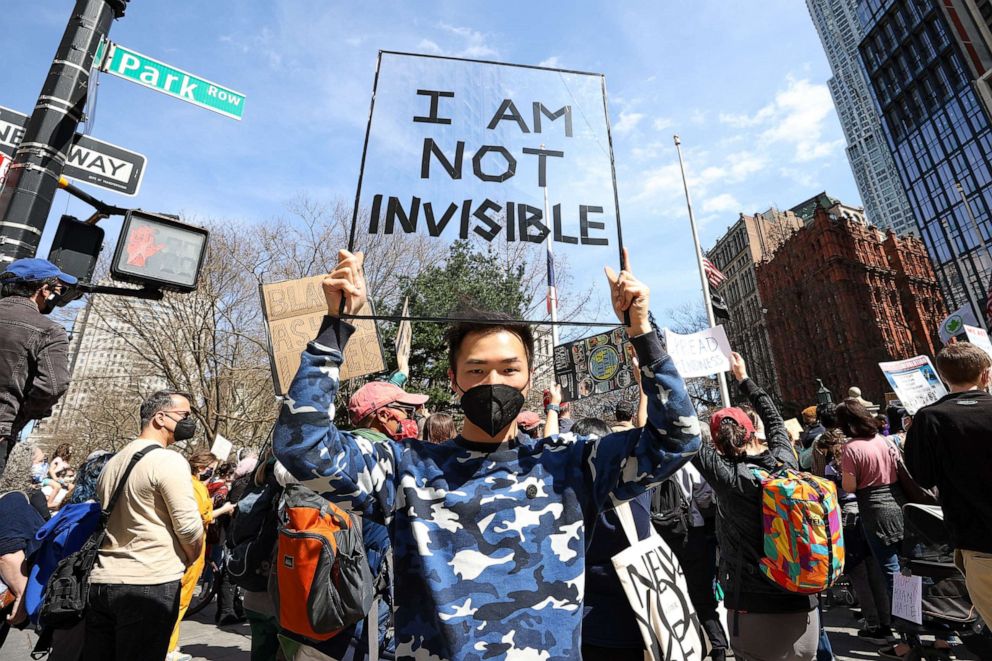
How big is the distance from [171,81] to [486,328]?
430 centimetres

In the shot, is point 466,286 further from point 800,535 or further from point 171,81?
point 171,81

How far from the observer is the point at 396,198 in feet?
7.30

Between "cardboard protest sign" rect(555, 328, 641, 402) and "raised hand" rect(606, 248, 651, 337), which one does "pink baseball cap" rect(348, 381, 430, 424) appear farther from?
"cardboard protest sign" rect(555, 328, 641, 402)

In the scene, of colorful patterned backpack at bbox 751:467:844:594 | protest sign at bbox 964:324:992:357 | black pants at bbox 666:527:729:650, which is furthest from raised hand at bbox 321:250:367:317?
protest sign at bbox 964:324:992:357

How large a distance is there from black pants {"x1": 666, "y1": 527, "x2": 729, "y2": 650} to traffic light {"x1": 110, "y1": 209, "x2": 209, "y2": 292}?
468cm

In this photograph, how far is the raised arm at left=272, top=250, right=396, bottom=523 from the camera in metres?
1.52

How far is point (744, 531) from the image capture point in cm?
344

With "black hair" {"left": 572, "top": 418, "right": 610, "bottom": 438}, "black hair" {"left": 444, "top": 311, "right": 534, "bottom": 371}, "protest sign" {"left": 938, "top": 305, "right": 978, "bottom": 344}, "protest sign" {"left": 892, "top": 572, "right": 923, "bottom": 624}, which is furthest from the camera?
"protest sign" {"left": 938, "top": 305, "right": 978, "bottom": 344}

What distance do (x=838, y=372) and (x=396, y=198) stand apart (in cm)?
6521

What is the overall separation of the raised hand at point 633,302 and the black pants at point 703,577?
3575 millimetres

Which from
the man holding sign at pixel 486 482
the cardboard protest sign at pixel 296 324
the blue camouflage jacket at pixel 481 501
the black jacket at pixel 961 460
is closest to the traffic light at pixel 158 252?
the cardboard protest sign at pixel 296 324

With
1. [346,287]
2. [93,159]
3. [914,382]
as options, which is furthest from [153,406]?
[914,382]

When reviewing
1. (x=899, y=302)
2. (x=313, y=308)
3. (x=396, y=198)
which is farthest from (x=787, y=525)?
(x=899, y=302)

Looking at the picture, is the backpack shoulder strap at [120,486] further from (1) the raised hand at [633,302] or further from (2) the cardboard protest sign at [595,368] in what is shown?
(2) the cardboard protest sign at [595,368]
